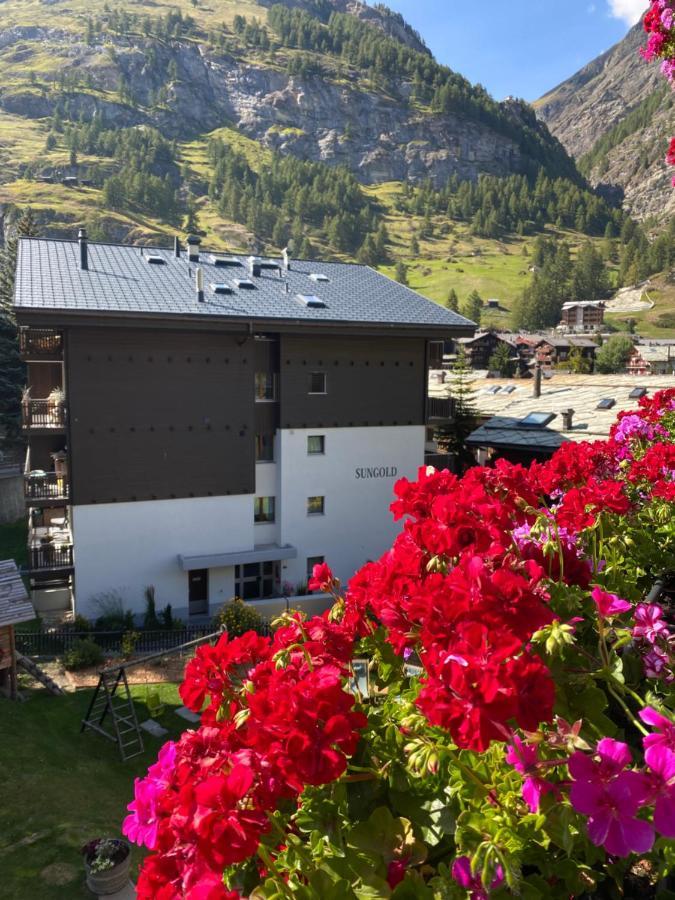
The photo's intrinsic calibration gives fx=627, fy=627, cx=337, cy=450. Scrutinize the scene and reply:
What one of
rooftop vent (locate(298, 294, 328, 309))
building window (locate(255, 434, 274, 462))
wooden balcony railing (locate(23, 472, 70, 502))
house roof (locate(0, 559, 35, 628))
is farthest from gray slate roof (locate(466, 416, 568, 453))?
house roof (locate(0, 559, 35, 628))

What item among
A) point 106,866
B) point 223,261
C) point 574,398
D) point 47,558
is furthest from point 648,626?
point 574,398

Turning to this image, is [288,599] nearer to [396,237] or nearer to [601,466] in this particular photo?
[601,466]

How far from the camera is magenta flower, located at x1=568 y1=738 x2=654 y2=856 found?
1655 mm

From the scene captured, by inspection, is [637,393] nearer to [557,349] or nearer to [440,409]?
[440,409]

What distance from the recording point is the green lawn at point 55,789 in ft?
32.3

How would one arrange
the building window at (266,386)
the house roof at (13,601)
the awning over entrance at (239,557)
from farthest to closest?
the building window at (266,386) → the awning over entrance at (239,557) → the house roof at (13,601)

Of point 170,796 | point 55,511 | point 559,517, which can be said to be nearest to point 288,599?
point 55,511

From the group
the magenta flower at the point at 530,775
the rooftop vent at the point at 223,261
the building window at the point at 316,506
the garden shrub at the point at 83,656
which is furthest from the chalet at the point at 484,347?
the magenta flower at the point at 530,775

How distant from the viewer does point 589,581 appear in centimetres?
333

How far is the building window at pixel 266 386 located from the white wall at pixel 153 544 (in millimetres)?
4047

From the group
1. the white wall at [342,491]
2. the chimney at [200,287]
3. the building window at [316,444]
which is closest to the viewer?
the chimney at [200,287]

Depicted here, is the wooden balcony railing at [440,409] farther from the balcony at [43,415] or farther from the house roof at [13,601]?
the house roof at [13,601]

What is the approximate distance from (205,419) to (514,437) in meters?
14.6

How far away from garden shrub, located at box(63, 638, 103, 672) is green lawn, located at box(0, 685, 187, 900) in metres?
1.48
